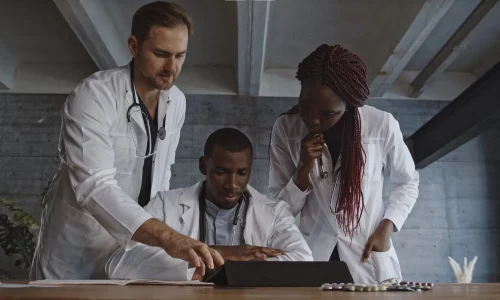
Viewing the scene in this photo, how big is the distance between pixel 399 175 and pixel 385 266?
1.28 feet

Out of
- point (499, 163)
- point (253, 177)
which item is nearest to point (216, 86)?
point (253, 177)

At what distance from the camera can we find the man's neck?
1967 mm

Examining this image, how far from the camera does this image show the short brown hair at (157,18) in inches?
72.9

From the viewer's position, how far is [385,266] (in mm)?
2010

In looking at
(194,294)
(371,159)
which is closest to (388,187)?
(371,159)

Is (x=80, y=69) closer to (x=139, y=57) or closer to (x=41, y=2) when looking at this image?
(x=41, y=2)

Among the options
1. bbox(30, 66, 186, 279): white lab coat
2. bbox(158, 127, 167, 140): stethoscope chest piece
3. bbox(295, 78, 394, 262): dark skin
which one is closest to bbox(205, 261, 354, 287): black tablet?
bbox(30, 66, 186, 279): white lab coat

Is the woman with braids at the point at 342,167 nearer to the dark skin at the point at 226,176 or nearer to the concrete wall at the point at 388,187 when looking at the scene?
the dark skin at the point at 226,176

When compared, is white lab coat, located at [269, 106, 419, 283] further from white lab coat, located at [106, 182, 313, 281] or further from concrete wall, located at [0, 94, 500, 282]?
concrete wall, located at [0, 94, 500, 282]

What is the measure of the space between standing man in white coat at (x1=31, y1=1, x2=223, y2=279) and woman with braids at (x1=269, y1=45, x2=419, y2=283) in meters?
0.45

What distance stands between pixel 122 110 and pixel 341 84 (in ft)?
2.38

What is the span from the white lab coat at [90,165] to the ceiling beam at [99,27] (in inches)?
101

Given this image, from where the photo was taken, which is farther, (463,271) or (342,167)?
(463,271)

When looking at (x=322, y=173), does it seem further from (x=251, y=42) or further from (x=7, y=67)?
(x=7, y=67)
